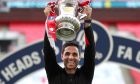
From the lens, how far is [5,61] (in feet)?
17.6

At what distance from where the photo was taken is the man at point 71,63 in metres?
2.81

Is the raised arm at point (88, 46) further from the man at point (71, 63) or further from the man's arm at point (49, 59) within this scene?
the man's arm at point (49, 59)

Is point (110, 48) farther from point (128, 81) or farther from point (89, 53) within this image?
point (89, 53)

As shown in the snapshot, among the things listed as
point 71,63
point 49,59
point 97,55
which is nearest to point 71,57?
point 71,63

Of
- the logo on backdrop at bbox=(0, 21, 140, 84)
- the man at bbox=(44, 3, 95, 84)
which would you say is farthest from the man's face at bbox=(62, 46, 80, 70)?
the logo on backdrop at bbox=(0, 21, 140, 84)

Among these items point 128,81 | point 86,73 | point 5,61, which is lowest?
point 128,81

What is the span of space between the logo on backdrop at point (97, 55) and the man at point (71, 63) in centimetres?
236

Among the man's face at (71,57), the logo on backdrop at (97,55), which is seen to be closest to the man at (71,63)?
the man's face at (71,57)

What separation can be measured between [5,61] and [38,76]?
38 cm

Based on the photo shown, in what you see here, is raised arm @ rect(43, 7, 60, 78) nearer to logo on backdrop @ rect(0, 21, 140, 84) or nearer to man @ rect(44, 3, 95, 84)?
man @ rect(44, 3, 95, 84)

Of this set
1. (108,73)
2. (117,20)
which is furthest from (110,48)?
(117,20)

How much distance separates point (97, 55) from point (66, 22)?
2527 millimetres

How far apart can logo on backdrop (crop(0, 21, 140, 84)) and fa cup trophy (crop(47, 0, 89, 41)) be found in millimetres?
2326

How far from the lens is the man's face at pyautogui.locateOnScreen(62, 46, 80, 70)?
280 centimetres
